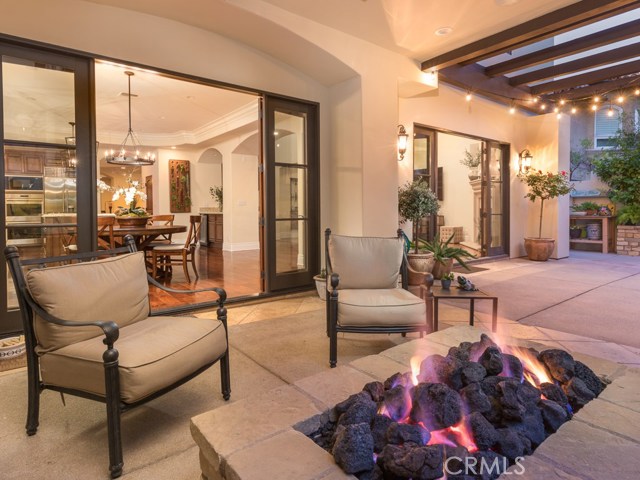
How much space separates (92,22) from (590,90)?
316 inches

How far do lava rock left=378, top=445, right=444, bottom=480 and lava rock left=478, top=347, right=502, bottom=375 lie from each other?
548mm

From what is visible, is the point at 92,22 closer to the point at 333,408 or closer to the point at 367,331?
the point at 367,331

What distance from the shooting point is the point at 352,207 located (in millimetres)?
4609

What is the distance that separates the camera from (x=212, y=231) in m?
10.3

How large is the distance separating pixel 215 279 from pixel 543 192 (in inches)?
253

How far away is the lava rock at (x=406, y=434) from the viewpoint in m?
1.12

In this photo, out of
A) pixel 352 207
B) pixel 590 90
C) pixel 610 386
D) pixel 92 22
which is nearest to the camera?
pixel 610 386

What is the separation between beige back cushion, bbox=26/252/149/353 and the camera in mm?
1671

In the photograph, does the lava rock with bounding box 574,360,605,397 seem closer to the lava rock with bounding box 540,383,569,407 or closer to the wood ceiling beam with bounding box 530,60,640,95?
the lava rock with bounding box 540,383,569,407

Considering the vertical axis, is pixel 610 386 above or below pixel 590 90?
below

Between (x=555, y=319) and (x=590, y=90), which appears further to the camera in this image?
(x=590, y=90)

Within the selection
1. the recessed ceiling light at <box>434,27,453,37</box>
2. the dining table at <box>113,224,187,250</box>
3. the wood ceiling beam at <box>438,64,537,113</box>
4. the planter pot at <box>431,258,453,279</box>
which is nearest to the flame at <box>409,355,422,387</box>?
the planter pot at <box>431,258,453,279</box>

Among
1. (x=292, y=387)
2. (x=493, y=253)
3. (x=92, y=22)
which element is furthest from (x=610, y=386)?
(x=493, y=253)

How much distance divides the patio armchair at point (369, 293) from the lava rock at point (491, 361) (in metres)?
0.95
